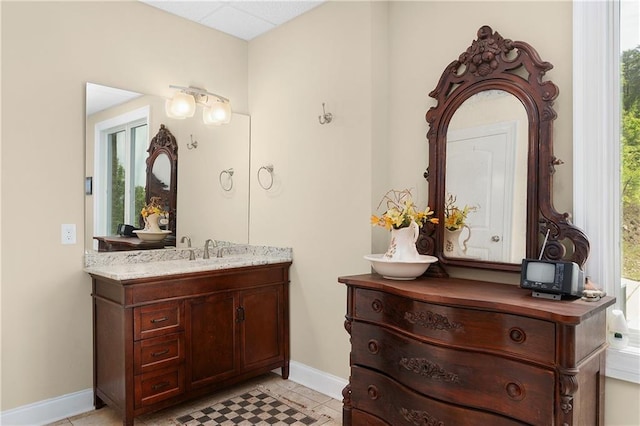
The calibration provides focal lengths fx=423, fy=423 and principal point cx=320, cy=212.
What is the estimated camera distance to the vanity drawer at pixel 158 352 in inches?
97.1

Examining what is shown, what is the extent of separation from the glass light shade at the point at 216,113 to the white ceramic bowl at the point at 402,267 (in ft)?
5.92

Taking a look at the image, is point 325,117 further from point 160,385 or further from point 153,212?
point 160,385

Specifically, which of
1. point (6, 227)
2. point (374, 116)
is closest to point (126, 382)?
→ point (6, 227)

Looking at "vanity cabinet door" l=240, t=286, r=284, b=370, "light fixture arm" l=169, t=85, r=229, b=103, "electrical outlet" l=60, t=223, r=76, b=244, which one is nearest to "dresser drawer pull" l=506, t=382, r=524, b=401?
"vanity cabinet door" l=240, t=286, r=284, b=370

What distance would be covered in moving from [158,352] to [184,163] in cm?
141

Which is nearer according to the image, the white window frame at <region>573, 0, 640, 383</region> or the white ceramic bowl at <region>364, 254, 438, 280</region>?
the white window frame at <region>573, 0, 640, 383</region>

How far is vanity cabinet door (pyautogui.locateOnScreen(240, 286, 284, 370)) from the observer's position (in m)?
3.04

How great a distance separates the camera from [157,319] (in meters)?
2.56

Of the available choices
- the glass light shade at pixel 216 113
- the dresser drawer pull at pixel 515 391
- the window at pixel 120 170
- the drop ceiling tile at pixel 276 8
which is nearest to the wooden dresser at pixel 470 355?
the dresser drawer pull at pixel 515 391

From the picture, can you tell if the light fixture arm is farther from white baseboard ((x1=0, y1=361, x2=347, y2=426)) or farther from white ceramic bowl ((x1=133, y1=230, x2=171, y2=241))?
white baseboard ((x1=0, y1=361, x2=347, y2=426))

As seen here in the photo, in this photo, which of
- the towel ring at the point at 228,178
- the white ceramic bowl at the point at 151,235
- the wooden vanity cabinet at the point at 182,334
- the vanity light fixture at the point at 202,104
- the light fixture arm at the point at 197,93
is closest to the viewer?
the wooden vanity cabinet at the point at 182,334

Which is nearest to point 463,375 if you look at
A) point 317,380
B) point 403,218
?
point 403,218

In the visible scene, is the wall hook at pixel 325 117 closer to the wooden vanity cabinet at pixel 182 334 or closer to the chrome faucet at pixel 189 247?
Answer: the wooden vanity cabinet at pixel 182 334

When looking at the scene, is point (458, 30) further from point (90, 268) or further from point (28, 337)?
point (28, 337)
